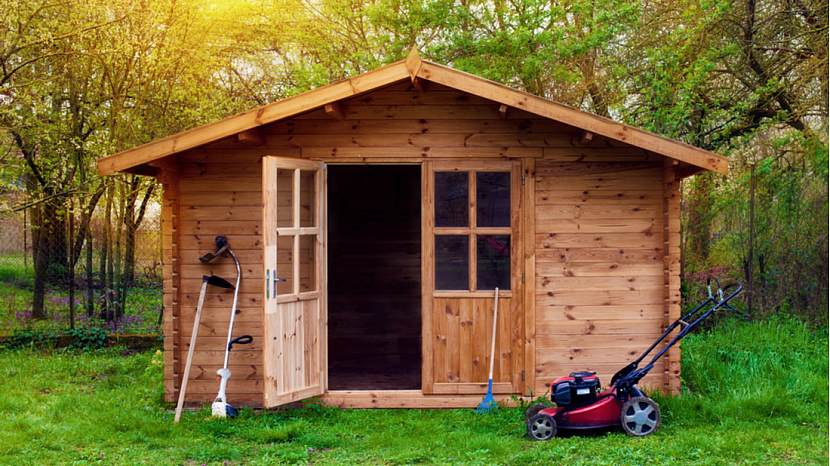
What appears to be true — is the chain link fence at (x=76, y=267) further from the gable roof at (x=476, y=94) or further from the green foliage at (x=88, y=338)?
the gable roof at (x=476, y=94)

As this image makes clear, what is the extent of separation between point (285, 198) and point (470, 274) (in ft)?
5.25

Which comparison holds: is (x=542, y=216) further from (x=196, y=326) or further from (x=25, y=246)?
(x=25, y=246)

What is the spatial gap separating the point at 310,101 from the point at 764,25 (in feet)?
21.3

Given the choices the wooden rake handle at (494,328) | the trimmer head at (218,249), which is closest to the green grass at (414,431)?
the wooden rake handle at (494,328)

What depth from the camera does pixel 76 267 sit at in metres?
7.94

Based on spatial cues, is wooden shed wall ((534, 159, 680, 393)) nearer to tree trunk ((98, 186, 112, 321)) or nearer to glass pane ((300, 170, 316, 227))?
glass pane ((300, 170, 316, 227))

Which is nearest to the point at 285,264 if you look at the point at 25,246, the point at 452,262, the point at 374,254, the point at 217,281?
the point at 217,281

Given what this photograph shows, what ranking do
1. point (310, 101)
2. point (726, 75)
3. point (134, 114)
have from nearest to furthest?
point (310, 101)
point (134, 114)
point (726, 75)

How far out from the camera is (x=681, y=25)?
8.98 m

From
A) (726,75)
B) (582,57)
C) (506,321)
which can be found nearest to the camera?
(506,321)

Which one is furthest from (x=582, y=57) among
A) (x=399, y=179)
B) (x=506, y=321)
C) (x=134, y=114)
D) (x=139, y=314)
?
(x=139, y=314)

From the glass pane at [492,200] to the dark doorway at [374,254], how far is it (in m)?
2.85

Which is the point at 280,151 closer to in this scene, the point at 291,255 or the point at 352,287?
the point at 291,255

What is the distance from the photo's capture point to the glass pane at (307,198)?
5.21 m
